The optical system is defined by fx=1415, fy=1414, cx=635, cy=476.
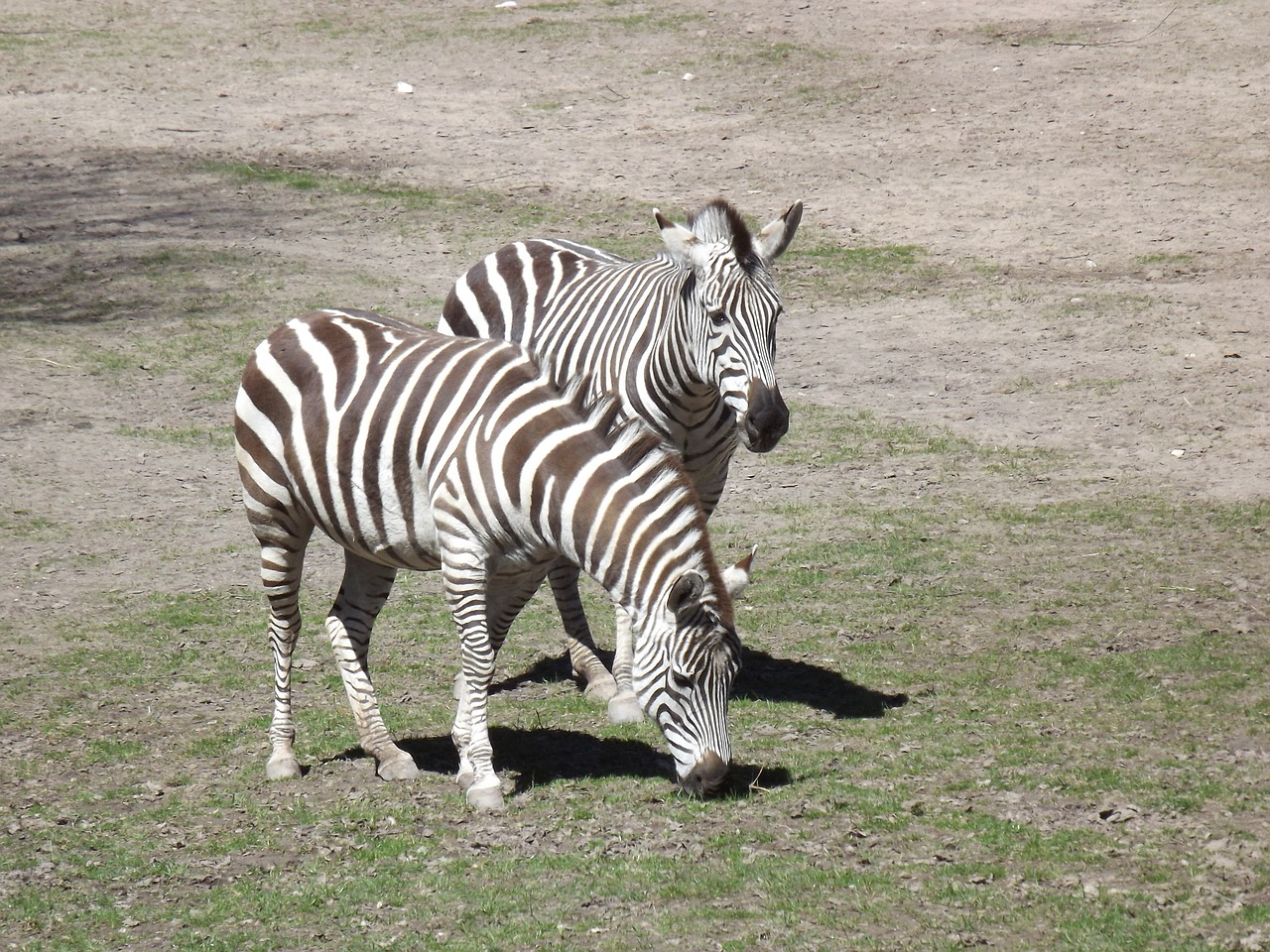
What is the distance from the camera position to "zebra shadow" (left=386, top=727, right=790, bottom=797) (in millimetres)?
6703

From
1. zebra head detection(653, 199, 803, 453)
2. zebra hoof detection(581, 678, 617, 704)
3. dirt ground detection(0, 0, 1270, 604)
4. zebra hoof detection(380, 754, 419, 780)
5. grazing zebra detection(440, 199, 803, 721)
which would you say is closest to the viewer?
zebra hoof detection(380, 754, 419, 780)

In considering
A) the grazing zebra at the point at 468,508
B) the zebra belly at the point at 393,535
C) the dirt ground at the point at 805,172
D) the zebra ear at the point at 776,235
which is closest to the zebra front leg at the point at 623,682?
the grazing zebra at the point at 468,508

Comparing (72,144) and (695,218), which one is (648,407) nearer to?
(695,218)

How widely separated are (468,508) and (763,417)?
160 cm

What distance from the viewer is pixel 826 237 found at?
16.1 m

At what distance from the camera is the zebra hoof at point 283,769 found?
23.1ft

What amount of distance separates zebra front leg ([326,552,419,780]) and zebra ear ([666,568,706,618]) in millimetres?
1920

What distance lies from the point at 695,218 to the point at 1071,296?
7.94 metres

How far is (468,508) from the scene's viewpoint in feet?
20.7

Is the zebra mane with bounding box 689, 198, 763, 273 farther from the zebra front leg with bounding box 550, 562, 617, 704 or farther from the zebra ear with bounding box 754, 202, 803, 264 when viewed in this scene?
the zebra front leg with bounding box 550, 562, 617, 704

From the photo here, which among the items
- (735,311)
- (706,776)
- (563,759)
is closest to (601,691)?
(563,759)

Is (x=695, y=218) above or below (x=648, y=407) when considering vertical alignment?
above

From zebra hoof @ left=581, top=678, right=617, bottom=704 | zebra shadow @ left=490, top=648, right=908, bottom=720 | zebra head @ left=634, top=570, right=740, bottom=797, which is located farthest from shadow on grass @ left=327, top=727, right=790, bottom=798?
zebra shadow @ left=490, top=648, right=908, bottom=720

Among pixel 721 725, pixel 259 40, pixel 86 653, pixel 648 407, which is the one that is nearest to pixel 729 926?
pixel 721 725
